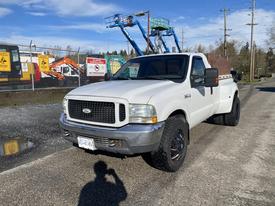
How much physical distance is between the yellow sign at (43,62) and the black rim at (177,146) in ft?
45.3

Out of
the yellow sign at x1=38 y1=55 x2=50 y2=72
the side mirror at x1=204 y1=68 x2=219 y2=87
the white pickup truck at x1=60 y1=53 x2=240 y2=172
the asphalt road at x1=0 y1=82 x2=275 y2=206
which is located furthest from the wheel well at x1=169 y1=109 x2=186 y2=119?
the yellow sign at x1=38 y1=55 x2=50 y2=72

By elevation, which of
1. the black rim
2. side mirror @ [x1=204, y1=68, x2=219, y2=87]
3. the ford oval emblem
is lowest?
the black rim

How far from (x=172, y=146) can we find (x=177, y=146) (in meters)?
0.14

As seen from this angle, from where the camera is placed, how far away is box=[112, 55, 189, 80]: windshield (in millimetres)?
5359

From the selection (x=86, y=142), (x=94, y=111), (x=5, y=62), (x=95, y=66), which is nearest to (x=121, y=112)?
(x=94, y=111)

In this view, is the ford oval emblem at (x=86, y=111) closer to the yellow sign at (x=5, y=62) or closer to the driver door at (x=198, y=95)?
the driver door at (x=198, y=95)

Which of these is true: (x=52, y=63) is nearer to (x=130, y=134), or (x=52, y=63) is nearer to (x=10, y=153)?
(x=10, y=153)

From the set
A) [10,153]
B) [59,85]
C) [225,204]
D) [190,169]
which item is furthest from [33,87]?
[225,204]

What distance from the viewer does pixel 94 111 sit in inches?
172

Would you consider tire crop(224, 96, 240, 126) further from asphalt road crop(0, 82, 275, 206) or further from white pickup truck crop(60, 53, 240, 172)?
white pickup truck crop(60, 53, 240, 172)

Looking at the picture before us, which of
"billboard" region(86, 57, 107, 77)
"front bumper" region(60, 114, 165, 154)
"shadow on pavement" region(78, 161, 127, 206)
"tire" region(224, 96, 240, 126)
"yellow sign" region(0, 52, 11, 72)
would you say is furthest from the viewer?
"billboard" region(86, 57, 107, 77)

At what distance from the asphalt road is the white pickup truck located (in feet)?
1.53

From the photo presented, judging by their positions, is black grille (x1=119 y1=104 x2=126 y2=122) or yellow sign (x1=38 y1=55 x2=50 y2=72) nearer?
black grille (x1=119 y1=104 x2=126 y2=122)

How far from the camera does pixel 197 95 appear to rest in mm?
5473
